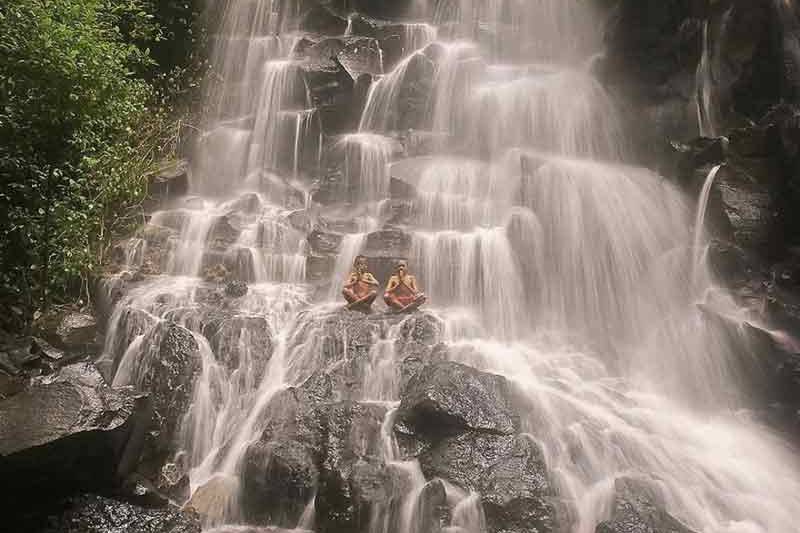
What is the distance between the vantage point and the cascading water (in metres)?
6.77

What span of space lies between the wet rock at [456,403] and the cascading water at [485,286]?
1.39 ft

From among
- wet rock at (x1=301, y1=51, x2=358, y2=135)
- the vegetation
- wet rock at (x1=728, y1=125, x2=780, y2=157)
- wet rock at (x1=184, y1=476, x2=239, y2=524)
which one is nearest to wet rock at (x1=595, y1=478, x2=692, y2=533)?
wet rock at (x1=184, y1=476, x2=239, y2=524)

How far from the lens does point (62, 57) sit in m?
8.43

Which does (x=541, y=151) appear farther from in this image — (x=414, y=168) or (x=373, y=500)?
(x=373, y=500)

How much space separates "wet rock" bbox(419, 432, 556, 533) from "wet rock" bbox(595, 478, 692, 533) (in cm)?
65

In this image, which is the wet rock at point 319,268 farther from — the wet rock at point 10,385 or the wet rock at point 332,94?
the wet rock at point 332,94

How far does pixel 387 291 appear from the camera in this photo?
31.9ft

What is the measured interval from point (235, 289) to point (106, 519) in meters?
5.31

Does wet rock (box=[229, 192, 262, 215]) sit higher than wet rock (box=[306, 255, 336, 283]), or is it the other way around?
wet rock (box=[229, 192, 262, 215])

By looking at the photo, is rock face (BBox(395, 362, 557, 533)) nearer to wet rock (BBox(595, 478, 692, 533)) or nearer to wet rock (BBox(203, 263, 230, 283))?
wet rock (BBox(595, 478, 692, 533))

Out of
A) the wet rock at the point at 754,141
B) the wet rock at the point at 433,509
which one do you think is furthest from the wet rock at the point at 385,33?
the wet rock at the point at 433,509

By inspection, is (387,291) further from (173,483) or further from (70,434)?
(70,434)

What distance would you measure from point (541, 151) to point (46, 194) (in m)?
11.7

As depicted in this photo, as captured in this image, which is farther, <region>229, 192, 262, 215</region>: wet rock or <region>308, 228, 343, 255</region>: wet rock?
<region>229, 192, 262, 215</region>: wet rock
